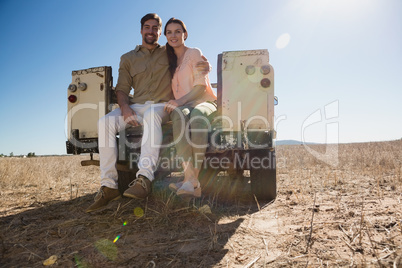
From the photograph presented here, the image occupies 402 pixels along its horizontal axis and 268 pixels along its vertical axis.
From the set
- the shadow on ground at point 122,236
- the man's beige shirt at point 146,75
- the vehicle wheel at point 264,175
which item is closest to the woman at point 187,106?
the man's beige shirt at point 146,75

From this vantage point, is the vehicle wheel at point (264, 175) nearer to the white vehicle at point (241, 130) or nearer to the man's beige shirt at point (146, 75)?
the white vehicle at point (241, 130)

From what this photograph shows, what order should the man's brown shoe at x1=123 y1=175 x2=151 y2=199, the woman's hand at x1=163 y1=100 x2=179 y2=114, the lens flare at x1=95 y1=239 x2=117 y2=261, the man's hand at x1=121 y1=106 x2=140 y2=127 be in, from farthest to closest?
the man's hand at x1=121 y1=106 x2=140 y2=127, the woman's hand at x1=163 y1=100 x2=179 y2=114, the man's brown shoe at x1=123 y1=175 x2=151 y2=199, the lens flare at x1=95 y1=239 x2=117 y2=261

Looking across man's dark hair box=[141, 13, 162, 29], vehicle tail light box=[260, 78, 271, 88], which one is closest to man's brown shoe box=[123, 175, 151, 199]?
vehicle tail light box=[260, 78, 271, 88]

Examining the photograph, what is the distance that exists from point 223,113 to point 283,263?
67.4 inches

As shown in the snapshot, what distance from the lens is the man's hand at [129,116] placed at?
2980 mm

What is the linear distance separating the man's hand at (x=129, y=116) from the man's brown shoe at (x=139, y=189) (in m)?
0.71

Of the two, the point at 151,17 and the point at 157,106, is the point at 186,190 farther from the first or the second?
the point at 151,17

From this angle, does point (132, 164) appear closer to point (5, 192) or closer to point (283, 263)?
point (283, 263)

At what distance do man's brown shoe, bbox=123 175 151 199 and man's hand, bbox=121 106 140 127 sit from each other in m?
0.71

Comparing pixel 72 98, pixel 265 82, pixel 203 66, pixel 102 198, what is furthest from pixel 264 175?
pixel 72 98

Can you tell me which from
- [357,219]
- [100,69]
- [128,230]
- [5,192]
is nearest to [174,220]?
[128,230]

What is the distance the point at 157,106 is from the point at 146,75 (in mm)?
666

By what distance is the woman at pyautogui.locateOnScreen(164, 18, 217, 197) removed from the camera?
268 cm

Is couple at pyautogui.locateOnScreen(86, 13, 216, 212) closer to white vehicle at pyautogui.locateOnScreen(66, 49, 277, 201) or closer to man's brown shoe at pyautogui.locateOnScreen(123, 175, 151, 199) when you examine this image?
man's brown shoe at pyautogui.locateOnScreen(123, 175, 151, 199)
